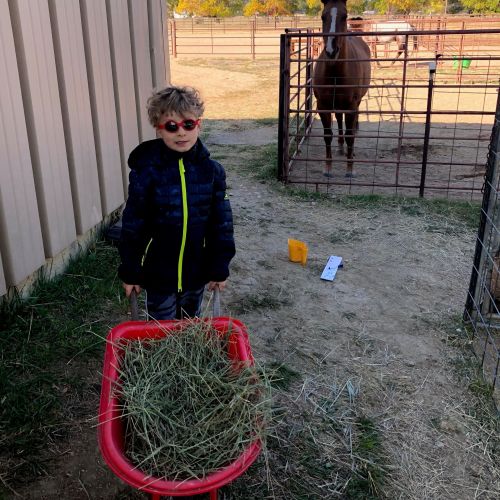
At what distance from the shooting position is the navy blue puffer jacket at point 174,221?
2.35 metres

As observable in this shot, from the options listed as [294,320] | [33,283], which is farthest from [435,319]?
[33,283]

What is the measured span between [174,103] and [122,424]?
47.3 inches

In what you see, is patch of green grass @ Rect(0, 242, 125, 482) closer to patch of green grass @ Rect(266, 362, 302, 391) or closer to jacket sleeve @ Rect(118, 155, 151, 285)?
jacket sleeve @ Rect(118, 155, 151, 285)

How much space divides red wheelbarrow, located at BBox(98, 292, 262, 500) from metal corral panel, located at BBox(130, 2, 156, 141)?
3.21m

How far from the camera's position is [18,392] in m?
2.70

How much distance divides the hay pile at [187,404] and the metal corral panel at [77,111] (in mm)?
2089

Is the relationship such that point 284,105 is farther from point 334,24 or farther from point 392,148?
point 392,148

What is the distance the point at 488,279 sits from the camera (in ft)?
11.9

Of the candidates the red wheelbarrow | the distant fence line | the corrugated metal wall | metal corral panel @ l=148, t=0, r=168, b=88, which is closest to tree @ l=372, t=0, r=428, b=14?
the distant fence line

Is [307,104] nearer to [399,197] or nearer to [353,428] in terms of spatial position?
[399,197]

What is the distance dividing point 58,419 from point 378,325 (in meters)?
2.07

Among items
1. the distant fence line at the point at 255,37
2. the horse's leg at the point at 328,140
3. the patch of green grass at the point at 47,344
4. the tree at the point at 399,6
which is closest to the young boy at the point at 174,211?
the patch of green grass at the point at 47,344

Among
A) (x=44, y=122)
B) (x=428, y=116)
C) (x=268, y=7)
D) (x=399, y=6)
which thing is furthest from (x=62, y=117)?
(x=268, y=7)

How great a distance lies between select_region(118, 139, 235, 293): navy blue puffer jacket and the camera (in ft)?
7.70
